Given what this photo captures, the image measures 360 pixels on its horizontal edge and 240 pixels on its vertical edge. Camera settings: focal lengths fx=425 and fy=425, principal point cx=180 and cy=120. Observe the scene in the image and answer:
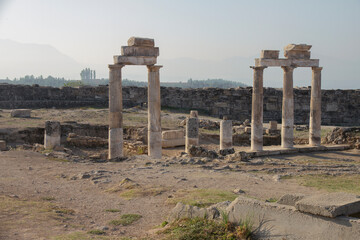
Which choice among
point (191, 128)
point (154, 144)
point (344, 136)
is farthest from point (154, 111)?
point (344, 136)

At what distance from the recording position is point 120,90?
1808 cm

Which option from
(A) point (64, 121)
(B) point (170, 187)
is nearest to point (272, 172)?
(B) point (170, 187)

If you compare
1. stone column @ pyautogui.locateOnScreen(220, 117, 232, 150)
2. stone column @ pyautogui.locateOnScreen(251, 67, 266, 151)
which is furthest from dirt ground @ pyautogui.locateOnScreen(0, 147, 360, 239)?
stone column @ pyautogui.locateOnScreen(220, 117, 232, 150)

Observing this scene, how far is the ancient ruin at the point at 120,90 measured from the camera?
689 inches

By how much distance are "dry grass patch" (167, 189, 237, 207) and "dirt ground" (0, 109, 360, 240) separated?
22 millimetres

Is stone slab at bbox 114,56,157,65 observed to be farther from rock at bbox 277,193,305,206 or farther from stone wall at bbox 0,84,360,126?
stone wall at bbox 0,84,360,126

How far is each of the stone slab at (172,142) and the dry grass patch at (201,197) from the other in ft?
41.5

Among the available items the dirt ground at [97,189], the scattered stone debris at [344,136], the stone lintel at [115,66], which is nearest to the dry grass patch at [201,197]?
the dirt ground at [97,189]

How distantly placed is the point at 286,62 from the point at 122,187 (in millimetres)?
12021

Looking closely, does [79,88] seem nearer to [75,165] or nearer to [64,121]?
[64,121]

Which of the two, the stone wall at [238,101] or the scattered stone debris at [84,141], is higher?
the stone wall at [238,101]

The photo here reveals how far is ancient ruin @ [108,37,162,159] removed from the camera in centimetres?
1750

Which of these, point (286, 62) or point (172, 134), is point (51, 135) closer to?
point (172, 134)

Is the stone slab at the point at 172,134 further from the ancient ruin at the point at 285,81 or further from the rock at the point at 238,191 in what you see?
the rock at the point at 238,191
